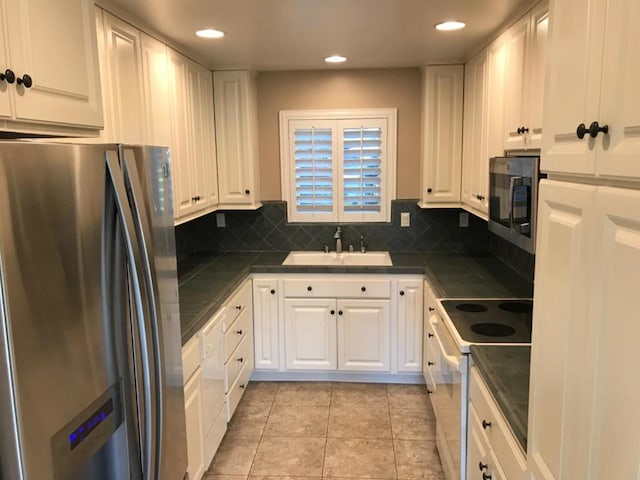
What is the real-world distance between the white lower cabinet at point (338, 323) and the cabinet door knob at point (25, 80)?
2.48m

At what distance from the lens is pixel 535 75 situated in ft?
7.06

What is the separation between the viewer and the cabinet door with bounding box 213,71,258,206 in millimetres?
3732

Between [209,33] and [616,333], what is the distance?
2508 millimetres

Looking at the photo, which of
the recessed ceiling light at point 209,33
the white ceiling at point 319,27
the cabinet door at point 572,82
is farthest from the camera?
the recessed ceiling light at point 209,33

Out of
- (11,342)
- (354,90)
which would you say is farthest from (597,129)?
(354,90)

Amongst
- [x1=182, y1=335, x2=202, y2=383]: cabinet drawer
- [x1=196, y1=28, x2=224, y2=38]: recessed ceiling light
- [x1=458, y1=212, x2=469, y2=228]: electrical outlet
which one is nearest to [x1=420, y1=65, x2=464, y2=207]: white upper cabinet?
[x1=458, y1=212, x2=469, y2=228]: electrical outlet

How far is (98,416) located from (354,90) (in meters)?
3.30

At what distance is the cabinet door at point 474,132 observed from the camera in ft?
10.00

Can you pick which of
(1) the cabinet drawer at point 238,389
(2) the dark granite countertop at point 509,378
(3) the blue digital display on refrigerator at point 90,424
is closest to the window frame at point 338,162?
(1) the cabinet drawer at point 238,389

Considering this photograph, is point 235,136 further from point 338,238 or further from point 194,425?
point 194,425

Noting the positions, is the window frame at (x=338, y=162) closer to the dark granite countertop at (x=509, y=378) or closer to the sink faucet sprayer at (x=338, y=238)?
the sink faucet sprayer at (x=338, y=238)

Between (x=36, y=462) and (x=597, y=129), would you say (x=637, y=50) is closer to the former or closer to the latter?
(x=597, y=129)

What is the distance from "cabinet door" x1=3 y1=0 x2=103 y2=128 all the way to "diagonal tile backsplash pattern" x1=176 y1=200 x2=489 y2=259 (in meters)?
2.37

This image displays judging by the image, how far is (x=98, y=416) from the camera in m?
1.18
